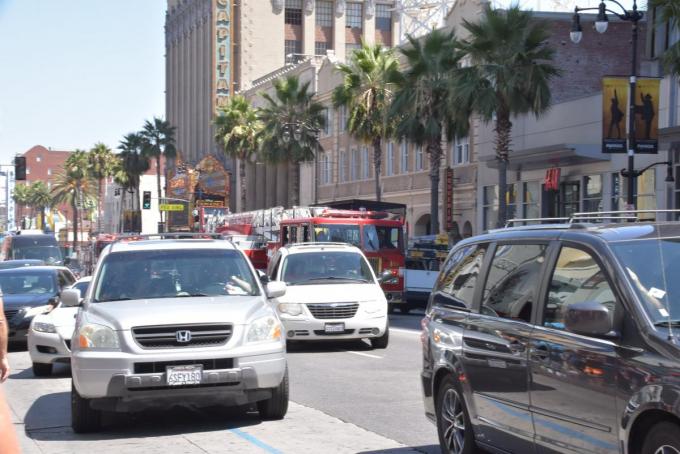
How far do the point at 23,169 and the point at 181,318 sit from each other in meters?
29.5

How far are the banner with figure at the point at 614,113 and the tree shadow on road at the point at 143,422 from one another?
21568 millimetres

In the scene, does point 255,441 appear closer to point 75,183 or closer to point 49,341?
point 49,341

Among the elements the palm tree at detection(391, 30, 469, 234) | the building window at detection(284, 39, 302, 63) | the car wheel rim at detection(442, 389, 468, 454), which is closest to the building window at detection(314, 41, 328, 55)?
the building window at detection(284, 39, 302, 63)

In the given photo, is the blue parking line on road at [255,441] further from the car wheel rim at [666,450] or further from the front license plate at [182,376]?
the car wheel rim at [666,450]

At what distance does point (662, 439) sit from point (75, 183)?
125612mm

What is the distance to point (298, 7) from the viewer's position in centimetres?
9631

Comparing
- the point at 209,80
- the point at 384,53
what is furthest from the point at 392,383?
the point at 209,80

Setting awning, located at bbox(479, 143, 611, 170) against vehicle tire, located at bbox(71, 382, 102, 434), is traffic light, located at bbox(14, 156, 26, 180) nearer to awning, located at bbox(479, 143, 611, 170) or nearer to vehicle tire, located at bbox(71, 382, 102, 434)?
awning, located at bbox(479, 143, 611, 170)

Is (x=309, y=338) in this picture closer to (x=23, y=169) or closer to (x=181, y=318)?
(x=181, y=318)

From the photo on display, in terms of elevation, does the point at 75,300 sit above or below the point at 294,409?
above

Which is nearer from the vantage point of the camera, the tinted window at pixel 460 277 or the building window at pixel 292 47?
the tinted window at pixel 460 277

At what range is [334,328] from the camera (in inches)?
707

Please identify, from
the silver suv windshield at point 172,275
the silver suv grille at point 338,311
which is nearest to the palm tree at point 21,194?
the silver suv grille at point 338,311

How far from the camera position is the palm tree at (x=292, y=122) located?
56.9 m
